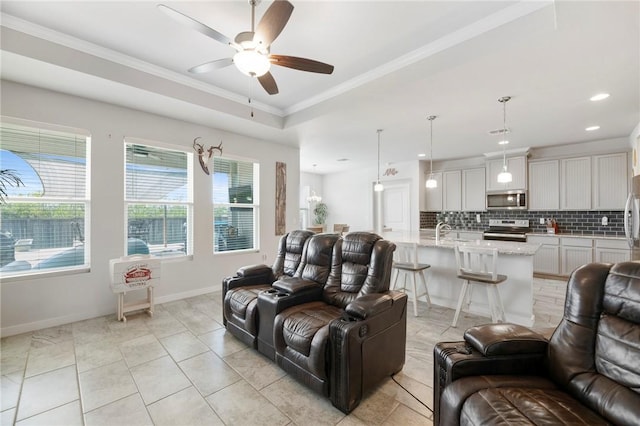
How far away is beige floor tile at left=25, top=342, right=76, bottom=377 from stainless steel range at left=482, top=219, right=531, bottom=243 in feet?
23.8

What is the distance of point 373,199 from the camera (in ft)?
27.2

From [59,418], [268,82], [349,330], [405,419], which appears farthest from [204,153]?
[405,419]

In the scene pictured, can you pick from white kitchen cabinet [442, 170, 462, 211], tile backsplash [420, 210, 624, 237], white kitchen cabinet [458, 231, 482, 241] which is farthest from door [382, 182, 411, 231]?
white kitchen cabinet [458, 231, 482, 241]

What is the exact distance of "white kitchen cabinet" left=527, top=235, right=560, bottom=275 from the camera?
5492mm

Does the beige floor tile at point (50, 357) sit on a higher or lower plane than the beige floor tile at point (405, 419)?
higher

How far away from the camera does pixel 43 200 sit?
3193mm

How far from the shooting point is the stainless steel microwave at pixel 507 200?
6012mm

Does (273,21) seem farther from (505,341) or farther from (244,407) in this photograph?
(244,407)

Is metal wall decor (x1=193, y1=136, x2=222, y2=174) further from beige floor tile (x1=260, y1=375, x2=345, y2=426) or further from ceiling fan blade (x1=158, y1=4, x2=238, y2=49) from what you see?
beige floor tile (x1=260, y1=375, x2=345, y2=426)

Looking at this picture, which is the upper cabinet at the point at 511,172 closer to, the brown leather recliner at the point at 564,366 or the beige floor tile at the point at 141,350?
the brown leather recliner at the point at 564,366

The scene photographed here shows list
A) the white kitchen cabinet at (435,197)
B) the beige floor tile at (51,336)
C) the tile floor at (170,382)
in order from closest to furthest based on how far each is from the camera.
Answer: the tile floor at (170,382), the beige floor tile at (51,336), the white kitchen cabinet at (435,197)

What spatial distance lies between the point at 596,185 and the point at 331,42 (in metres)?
5.94

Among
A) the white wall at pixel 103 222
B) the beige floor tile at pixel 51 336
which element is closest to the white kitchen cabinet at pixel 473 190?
the white wall at pixel 103 222

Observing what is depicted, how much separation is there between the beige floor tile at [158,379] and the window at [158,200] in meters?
2.05
